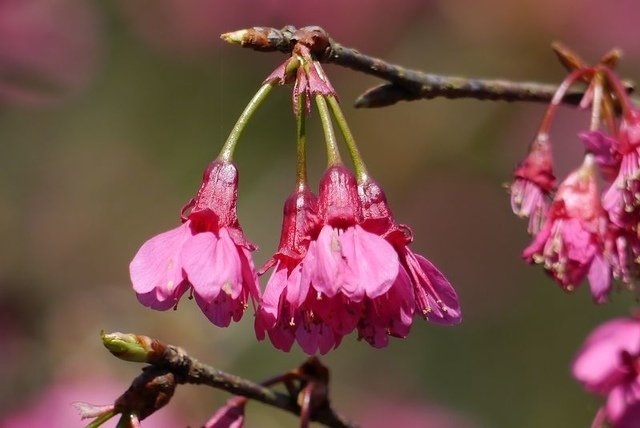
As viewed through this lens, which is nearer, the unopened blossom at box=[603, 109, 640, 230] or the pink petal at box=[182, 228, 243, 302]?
the pink petal at box=[182, 228, 243, 302]

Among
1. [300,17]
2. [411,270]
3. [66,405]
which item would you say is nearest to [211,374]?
[411,270]

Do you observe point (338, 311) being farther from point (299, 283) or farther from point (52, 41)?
point (52, 41)

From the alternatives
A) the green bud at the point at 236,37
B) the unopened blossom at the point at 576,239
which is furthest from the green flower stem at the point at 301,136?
the unopened blossom at the point at 576,239

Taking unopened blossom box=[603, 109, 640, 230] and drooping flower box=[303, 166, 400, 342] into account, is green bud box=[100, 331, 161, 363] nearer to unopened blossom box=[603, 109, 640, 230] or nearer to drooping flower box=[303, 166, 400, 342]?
drooping flower box=[303, 166, 400, 342]

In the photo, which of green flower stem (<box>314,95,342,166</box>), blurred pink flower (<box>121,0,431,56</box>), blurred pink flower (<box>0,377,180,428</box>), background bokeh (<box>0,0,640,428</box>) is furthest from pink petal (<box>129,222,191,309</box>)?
blurred pink flower (<box>121,0,431,56</box>)

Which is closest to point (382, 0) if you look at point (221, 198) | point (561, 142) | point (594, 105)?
point (561, 142)

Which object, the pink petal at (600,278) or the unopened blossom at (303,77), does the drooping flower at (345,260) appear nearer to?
the unopened blossom at (303,77)
